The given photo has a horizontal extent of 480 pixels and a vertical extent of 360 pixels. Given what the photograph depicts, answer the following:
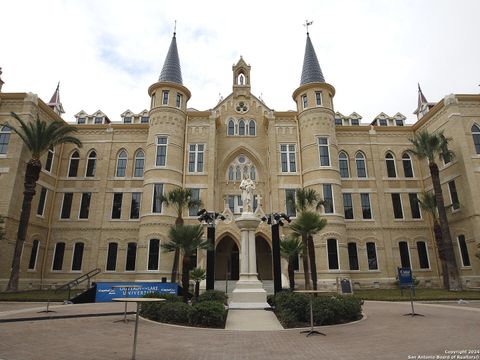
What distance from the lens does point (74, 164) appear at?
31.6m

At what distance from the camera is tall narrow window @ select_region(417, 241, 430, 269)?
29.3 metres

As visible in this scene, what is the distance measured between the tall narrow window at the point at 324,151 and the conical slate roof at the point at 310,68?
629 cm

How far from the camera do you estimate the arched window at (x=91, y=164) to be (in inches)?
1240

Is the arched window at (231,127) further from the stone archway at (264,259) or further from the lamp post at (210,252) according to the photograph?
the lamp post at (210,252)

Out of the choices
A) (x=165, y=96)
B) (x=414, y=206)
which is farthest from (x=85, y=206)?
(x=414, y=206)

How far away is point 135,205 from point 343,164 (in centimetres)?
2085

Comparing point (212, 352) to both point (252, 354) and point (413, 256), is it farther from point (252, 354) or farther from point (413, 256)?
point (413, 256)

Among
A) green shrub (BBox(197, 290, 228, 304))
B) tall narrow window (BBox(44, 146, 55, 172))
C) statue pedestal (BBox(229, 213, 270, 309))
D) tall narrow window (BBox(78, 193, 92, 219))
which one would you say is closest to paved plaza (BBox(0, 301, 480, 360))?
green shrub (BBox(197, 290, 228, 304))

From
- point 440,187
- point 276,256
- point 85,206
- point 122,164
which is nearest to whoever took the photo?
point 276,256

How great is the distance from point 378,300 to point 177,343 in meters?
15.5

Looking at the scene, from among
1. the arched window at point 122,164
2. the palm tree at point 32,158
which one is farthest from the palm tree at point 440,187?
the palm tree at point 32,158

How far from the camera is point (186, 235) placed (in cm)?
1487

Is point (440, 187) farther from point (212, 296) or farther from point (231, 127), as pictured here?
point (212, 296)

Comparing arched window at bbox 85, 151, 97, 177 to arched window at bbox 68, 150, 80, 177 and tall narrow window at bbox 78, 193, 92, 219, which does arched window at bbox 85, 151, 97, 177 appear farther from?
tall narrow window at bbox 78, 193, 92, 219
